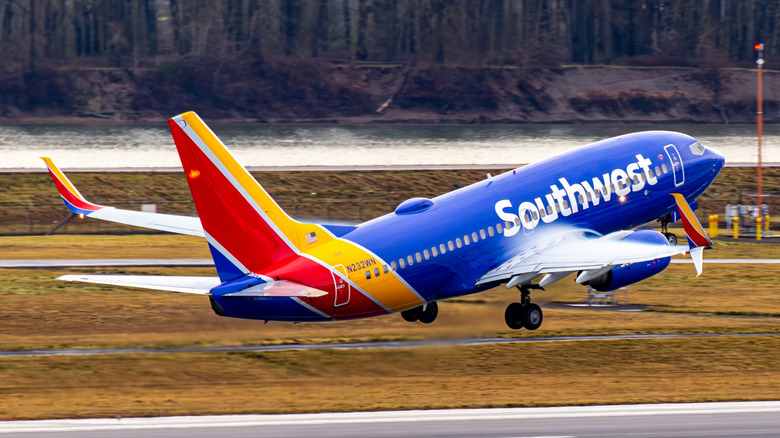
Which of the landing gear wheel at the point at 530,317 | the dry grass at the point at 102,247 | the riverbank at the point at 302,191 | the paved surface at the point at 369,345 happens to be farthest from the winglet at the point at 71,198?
the riverbank at the point at 302,191

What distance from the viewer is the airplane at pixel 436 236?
3469 centimetres

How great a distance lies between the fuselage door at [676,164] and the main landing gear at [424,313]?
12189 mm

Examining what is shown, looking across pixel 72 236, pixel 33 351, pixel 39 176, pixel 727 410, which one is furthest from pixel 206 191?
pixel 39 176

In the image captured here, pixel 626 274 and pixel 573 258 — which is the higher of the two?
pixel 573 258

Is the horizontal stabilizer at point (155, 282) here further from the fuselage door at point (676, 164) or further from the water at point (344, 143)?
the water at point (344, 143)

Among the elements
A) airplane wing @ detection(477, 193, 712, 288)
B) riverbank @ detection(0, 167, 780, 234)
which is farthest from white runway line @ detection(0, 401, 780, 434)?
riverbank @ detection(0, 167, 780, 234)

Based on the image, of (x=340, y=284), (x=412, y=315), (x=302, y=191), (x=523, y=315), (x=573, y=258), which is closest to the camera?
(x=340, y=284)

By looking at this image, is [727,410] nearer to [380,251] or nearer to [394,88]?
[380,251]

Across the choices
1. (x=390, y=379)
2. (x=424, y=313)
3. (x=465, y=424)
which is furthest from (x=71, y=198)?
(x=465, y=424)

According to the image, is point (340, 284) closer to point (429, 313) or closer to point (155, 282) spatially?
point (155, 282)

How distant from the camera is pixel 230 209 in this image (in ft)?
113

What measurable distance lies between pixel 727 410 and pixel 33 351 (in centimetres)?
2533

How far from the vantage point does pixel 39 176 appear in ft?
334

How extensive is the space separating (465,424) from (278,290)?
7324mm
